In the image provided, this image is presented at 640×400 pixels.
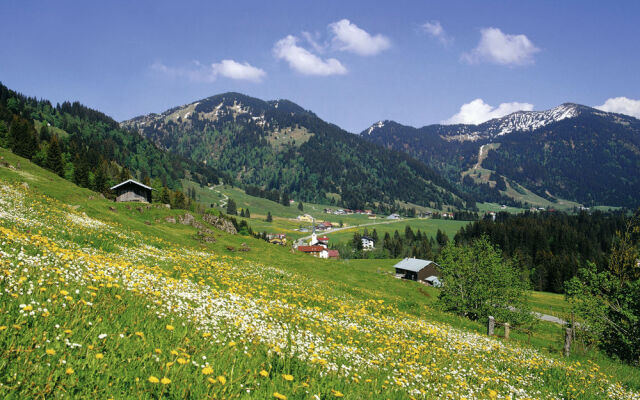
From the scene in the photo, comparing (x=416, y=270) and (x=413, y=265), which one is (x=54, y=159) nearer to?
(x=416, y=270)

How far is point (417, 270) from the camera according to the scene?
124 metres

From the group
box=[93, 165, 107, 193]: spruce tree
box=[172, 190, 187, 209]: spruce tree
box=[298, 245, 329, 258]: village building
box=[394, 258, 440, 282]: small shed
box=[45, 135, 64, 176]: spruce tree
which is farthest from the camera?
box=[298, 245, 329, 258]: village building

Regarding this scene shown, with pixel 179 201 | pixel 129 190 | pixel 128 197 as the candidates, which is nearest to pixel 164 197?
pixel 179 201

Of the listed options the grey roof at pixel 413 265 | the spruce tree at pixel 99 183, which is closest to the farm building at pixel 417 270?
the grey roof at pixel 413 265

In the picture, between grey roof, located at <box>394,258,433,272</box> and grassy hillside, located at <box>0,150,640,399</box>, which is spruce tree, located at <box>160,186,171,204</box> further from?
grassy hillside, located at <box>0,150,640,399</box>

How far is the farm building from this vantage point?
124562 mm

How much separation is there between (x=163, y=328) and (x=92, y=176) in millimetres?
126567

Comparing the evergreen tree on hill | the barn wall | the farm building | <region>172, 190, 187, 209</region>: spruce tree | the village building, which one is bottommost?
the village building

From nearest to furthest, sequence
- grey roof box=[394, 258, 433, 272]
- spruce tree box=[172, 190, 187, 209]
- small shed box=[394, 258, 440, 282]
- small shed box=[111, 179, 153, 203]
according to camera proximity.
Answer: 1. small shed box=[111, 179, 153, 203]
2. small shed box=[394, 258, 440, 282]
3. spruce tree box=[172, 190, 187, 209]
4. grey roof box=[394, 258, 433, 272]

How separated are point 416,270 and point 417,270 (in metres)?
0.40

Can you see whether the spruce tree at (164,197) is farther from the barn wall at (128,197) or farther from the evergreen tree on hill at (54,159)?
the barn wall at (128,197)

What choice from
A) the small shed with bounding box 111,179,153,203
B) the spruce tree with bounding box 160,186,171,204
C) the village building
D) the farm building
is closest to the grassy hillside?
the small shed with bounding box 111,179,153,203

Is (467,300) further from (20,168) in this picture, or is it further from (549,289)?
(549,289)

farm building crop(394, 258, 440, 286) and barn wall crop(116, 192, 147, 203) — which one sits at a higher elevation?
barn wall crop(116, 192, 147, 203)
